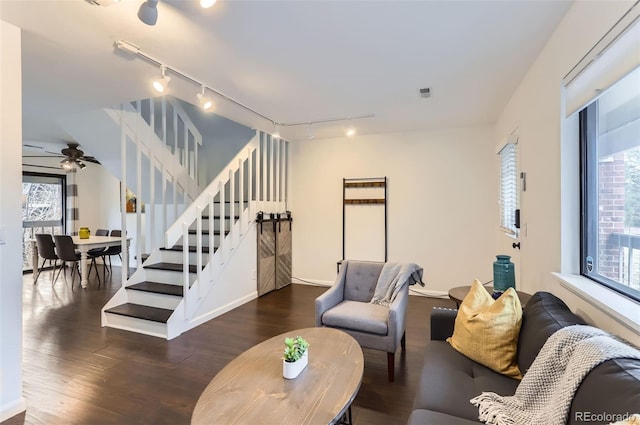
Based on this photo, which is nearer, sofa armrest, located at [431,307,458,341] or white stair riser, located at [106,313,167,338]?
sofa armrest, located at [431,307,458,341]

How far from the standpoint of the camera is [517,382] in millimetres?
1570

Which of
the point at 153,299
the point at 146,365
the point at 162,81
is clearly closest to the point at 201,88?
the point at 162,81

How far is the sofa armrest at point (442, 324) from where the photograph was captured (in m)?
2.15

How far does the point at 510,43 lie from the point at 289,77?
1.78 m

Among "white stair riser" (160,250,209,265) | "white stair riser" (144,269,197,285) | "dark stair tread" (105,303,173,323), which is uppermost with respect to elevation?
"white stair riser" (160,250,209,265)

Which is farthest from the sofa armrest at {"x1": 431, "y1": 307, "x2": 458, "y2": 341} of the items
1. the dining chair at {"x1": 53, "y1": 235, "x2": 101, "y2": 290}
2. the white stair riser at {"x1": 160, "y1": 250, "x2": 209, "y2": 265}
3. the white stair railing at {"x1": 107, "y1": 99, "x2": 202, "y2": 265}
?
the dining chair at {"x1": 53, "y1": 235, "x2": 101, "y2": 290}

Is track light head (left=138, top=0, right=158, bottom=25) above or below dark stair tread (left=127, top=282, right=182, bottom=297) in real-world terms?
above

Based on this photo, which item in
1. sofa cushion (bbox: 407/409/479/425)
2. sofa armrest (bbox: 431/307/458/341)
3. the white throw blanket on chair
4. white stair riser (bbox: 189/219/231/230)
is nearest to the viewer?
sofa cushion (bbox: 407/409/479/425)

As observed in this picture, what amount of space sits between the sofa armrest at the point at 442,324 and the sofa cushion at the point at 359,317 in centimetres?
38

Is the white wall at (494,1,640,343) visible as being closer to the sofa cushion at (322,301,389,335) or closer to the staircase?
the sofa cushion at (322,301,389,335)

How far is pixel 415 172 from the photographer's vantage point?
4691 mm

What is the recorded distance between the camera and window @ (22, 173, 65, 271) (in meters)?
6.52

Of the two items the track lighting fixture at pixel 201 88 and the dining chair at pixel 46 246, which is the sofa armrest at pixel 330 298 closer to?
the track lighting fixture at pixel 201 88

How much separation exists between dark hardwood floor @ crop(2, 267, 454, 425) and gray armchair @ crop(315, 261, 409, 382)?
281mm
